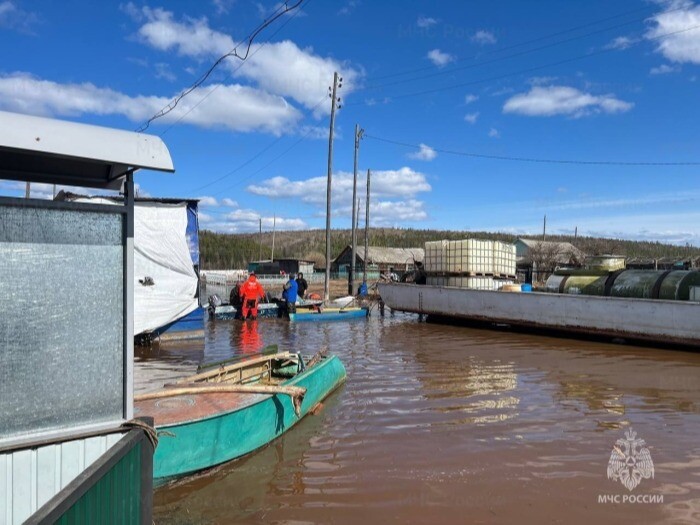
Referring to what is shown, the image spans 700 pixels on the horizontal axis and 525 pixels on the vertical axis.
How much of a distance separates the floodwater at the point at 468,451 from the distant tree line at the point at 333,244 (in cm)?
A: 4430

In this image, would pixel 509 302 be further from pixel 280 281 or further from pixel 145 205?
pixel 280 281

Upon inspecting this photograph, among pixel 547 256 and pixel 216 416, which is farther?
pixel 547 256

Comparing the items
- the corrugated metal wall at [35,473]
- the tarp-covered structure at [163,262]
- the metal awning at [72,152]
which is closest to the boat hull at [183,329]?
the tarp-covered structure at [163,262]

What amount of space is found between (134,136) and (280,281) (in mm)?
37452

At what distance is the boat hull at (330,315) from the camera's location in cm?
2028

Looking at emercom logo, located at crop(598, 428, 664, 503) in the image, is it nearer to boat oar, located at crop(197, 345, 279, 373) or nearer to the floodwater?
the floodwater

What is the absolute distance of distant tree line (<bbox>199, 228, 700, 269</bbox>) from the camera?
60394 mm

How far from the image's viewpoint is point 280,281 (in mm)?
40344

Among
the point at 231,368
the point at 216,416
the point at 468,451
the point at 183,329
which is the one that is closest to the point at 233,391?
the point at 216,416

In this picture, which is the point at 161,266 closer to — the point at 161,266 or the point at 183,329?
the point at 161,266

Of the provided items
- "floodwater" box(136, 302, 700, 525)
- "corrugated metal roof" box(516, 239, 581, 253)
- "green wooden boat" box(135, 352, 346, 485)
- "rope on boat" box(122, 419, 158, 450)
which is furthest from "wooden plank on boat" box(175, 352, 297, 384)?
"corrugated metal roof" box(516, 239, 581, 253)

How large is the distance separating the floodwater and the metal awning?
10.2 feet

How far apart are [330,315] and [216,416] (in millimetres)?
15536

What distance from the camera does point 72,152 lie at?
2.91m
